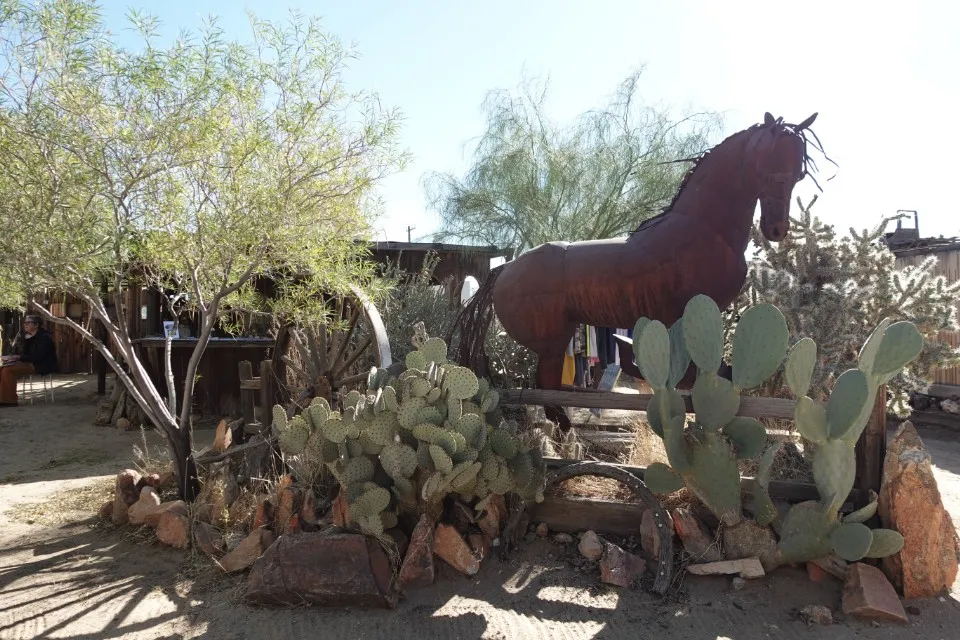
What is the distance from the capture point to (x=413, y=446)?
10.7 ft

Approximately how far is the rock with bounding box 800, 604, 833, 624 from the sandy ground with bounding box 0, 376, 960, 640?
0.04 m

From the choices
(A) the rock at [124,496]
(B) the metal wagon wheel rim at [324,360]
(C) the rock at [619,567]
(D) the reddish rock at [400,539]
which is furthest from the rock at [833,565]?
(A) the rock at [124,496]

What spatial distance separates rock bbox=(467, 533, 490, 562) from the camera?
325 cm

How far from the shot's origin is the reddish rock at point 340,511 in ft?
10.9

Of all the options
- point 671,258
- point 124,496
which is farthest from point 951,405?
point 124,496

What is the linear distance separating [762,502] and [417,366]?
5.89 ft

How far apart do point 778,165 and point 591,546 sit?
6.90 ft

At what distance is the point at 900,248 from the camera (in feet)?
32.1

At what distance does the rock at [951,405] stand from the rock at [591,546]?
→ 24.5ft

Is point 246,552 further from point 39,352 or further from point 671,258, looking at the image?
point 39,352

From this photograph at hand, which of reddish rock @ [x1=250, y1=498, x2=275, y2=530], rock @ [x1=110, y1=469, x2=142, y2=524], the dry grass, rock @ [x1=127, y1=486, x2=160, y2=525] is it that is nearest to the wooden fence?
reddish rock @ [x1=250, y1=498, x2=275, y2=530]

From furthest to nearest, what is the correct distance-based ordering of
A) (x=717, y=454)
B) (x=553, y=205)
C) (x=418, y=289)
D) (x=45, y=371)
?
(x=553, y=205) < (x=45, y=371) < (x=418, y=289) < (x=717, y=454)

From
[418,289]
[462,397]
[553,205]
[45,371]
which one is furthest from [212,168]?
[553,205]

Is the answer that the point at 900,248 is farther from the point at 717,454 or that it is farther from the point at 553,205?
the point at 717,454
